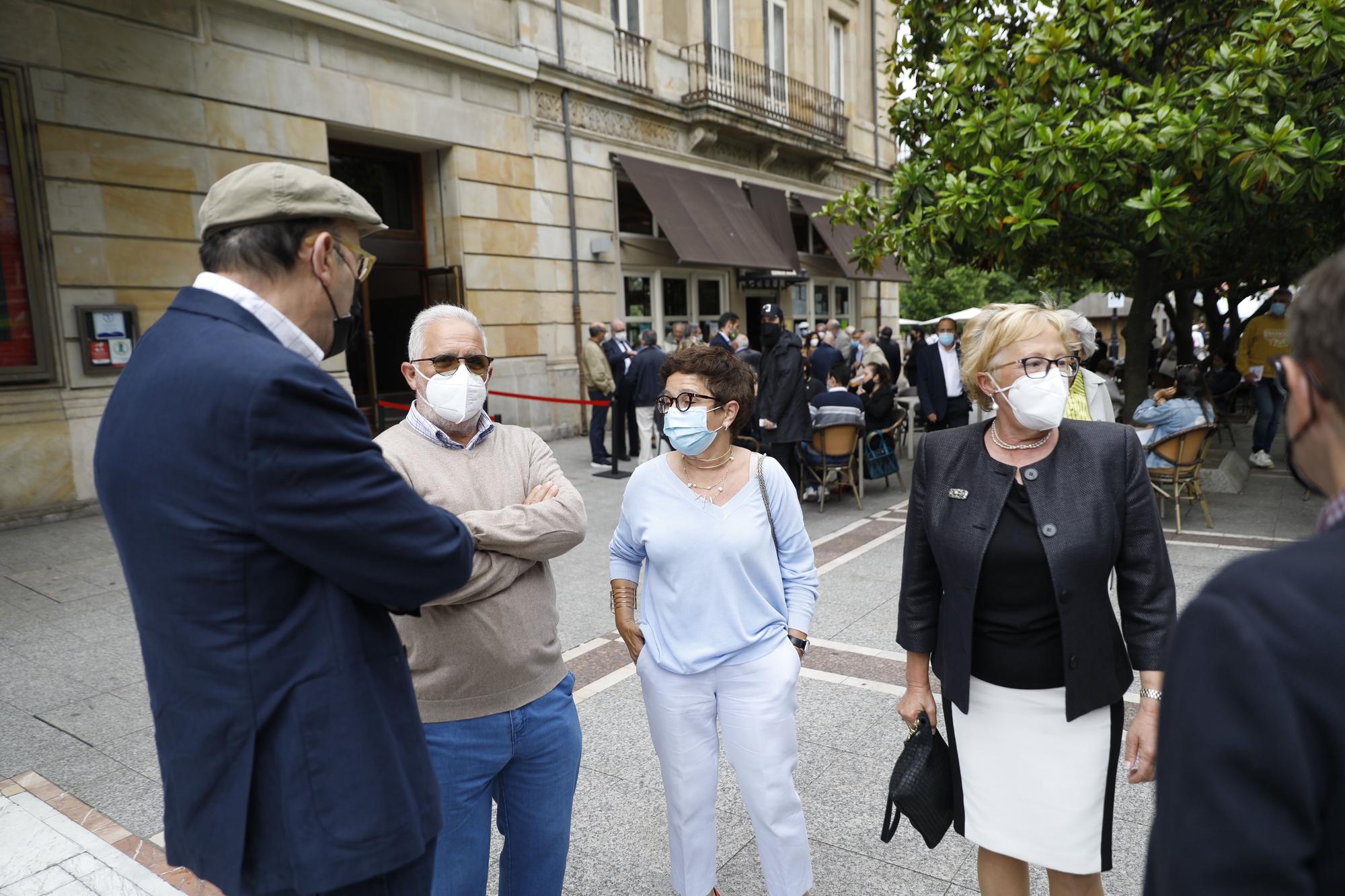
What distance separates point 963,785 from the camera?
8.05ft

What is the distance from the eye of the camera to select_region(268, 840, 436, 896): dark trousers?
1.53 meters

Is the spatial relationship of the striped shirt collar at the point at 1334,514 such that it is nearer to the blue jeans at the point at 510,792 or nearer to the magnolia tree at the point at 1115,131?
the blue jeans at the point at 510,792

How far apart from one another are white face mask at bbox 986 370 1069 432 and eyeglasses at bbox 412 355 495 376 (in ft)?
4.88

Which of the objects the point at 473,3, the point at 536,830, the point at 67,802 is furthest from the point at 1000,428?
the point at 473,3

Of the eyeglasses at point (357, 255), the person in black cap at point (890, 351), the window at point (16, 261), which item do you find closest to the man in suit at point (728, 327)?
the person in black cap at point (890, 351)

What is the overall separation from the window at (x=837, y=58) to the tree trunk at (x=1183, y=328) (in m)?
10.6

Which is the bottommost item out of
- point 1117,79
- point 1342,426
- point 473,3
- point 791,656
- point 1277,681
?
point 791,656

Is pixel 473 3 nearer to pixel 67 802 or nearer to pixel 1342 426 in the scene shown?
pixel 67 802

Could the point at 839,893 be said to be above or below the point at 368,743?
below

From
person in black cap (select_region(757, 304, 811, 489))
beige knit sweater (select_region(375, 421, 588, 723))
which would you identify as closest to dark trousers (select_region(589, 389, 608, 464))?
person in black cap (select_region(757, 304, 811, 489))

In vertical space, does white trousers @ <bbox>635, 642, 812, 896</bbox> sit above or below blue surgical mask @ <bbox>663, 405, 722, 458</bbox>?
below

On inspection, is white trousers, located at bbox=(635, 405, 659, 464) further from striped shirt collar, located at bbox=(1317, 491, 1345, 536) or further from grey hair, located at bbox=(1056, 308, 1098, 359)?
striped shirt collar, located at bbox=(1317, 491, 1345, 536)

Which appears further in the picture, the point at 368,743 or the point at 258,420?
the point at 368,743

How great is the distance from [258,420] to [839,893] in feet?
8.15
